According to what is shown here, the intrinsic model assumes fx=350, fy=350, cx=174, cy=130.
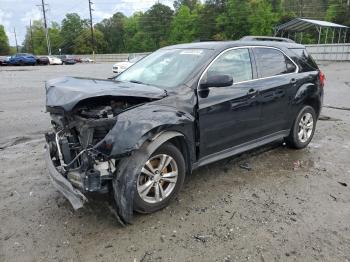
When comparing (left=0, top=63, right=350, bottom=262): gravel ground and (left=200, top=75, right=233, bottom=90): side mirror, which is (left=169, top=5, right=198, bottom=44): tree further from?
(left=200, top=75, right=233, bottom=90): side mirror

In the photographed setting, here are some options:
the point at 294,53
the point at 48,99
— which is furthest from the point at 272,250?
the point at 294,53

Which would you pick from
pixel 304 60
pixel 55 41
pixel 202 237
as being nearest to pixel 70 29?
pixel 55 41

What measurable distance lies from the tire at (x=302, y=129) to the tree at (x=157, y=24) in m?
89.8

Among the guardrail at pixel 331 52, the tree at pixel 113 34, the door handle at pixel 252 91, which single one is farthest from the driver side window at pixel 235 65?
the tree at pixel 113 34

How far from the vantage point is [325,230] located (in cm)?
356

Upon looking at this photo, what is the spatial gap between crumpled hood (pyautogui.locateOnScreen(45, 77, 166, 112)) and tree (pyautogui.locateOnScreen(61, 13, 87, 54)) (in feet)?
327

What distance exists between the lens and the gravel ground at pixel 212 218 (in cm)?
322

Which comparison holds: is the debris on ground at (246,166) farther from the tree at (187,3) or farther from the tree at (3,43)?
the tree at (187,3)

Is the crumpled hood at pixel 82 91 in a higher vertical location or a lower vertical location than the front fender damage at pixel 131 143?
higher

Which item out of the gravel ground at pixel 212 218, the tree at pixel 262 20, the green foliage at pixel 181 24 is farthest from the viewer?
the green foliage at pixel 181 24

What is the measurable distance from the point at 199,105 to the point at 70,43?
102m

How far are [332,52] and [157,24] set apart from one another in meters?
69.6

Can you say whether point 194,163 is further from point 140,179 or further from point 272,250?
point 272,250

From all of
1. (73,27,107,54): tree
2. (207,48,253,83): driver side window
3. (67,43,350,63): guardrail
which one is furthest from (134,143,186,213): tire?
(73,27,107,54): tree
